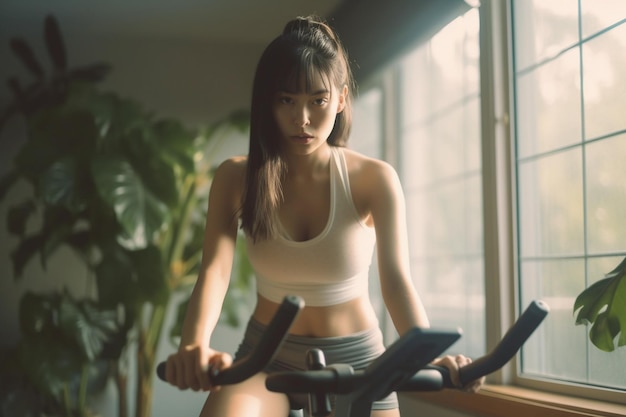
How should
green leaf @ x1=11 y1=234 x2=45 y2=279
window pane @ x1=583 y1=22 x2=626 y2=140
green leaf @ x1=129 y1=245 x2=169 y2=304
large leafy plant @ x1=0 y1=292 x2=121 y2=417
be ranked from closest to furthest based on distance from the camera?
1. window pane @ x1=583 y1=22 x2=626 y2=140
2. large leafy plant @ x1=0 y1=292 x2=121 y2=417
3. green leaf @ x1=129 y1=245 x2=169 y2=304
4. green leaf @ x1=11 y1=234 x2=45 y2=279

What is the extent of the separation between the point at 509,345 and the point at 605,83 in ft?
3.91

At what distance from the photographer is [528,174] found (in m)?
2.29

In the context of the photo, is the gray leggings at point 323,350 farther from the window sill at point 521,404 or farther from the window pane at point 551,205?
the window pane at point 551,205

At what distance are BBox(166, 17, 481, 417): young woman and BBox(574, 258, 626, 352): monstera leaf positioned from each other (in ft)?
1.08

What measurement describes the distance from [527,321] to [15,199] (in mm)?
4026

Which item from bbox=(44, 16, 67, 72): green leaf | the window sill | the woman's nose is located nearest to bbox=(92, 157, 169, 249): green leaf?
bbox=(44, 16, 67, 72): green leaf

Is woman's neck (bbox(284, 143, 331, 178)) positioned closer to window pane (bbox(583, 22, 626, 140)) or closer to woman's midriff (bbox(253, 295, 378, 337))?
woman's midriff (bbox(253, 295, 378, 337))

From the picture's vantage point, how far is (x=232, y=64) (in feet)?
15.6

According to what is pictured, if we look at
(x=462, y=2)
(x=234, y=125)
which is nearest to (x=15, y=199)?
(x=234, y=125)

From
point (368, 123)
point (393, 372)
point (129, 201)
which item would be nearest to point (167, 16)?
point (368, 123)

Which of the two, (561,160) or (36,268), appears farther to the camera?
(36,268)

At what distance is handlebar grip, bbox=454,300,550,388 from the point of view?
917 millimetres

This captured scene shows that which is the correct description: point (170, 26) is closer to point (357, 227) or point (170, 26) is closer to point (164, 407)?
point (164, 407)

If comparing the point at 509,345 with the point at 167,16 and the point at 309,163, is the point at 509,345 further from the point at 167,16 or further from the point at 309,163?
the point at 167,16
